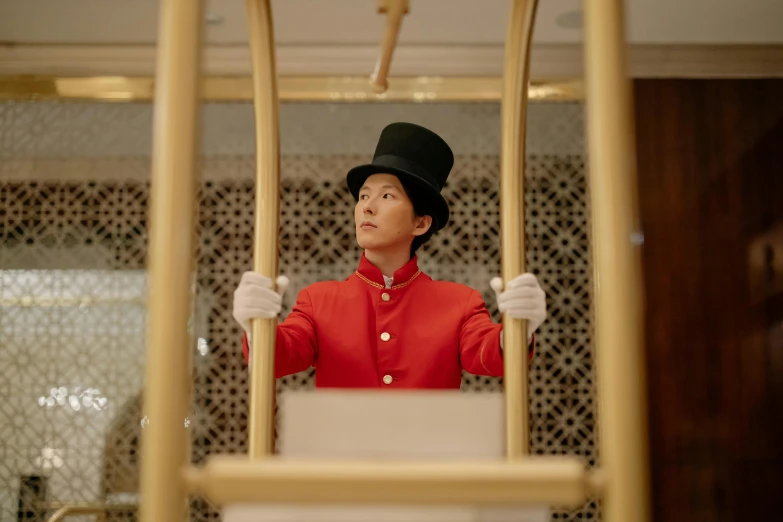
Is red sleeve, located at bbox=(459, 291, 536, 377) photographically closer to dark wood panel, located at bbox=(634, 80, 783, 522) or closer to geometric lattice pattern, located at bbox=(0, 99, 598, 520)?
geometric lattice pattern, located at bbox=(0, 99, 598, 520)

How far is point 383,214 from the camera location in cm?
135

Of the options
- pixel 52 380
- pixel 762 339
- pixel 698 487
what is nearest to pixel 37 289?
pixel 52 380

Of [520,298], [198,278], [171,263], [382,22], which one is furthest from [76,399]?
[171,263]

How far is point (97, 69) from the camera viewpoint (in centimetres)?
285

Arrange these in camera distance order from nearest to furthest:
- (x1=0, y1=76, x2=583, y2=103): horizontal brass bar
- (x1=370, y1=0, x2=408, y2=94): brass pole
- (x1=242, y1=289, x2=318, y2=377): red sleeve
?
(x1=370, y1=0, x2=408, y2=94): brass pole < (x1=242, y1=289, x2=318, y2=377): red sleeve < (x1=0, y1=76, x2=583, y2=103): horizontal brass bar

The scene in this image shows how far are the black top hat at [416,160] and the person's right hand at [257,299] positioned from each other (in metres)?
0.56

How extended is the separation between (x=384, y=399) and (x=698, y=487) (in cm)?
237

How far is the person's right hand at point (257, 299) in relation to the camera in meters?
0.80

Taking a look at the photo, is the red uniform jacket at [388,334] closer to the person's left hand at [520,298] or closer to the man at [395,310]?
the man at [395,310]

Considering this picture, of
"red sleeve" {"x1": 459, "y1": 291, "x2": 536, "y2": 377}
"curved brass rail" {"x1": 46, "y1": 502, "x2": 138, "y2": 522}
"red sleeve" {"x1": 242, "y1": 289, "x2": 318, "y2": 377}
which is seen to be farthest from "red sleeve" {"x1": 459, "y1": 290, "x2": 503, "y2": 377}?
"curved brass rail" {"x1": 46, "y1": 502, "x2": 138, "y2": 522}

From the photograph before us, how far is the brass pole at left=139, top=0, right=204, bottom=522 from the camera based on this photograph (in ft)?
1.41

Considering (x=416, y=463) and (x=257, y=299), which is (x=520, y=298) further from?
(x=416, y=463)

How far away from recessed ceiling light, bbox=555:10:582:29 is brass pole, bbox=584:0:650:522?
7.37ft

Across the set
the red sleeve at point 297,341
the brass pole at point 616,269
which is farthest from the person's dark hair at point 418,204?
the brass pole at point 616,269
